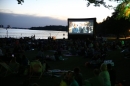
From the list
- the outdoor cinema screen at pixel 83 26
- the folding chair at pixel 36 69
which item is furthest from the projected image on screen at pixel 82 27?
the folding chair at pixel 36 69

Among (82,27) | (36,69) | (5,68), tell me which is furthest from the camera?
(82,27)

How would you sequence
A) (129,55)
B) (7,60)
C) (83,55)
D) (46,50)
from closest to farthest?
(7,60), (129,55), (83,55), (46,50)

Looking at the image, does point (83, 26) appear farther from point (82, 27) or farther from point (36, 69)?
point (36, 69)

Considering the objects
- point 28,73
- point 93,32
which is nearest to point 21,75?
point 28,73

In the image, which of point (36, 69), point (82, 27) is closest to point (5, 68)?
point (36, 69)

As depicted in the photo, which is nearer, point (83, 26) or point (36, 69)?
point (36, 69)

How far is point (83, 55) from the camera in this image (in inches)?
677

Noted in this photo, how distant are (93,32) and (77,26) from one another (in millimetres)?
2951

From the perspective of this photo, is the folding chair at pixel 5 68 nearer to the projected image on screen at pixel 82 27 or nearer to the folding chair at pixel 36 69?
the folding chair at pixel 36 69

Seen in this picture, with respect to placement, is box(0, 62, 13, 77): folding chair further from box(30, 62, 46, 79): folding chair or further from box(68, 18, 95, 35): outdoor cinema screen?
box(68, 18, 95, 35): outdoor cinema screen

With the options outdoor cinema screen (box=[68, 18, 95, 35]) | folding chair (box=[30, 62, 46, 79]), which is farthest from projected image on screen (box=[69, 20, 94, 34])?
folding chair (box=[30, 62, 46, 79])

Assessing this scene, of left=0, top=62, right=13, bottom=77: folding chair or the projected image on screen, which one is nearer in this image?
left=0, top=62, right=13, bottom=77: folding chair

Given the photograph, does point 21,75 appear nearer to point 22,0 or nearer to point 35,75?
point 35,75

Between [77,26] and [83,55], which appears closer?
[83,55]
